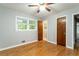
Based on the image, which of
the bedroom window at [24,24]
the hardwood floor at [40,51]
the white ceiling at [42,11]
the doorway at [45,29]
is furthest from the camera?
the doorway at [45,29]

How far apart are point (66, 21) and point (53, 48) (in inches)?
26.7

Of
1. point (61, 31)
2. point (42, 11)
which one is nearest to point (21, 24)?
point (42, 11)

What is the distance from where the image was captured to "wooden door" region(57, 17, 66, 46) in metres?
1.97

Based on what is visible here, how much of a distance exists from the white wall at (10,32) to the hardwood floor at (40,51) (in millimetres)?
148

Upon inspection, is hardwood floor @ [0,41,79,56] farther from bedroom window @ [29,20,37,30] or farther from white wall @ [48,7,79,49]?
bedroom window @ [29,20,37,30]

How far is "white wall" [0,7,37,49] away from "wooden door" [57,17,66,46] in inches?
24.4

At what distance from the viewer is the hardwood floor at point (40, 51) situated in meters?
1.85

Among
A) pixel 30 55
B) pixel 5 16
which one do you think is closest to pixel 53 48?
pixel 30 55

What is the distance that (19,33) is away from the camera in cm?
212

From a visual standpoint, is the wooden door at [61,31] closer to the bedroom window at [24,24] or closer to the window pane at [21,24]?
the bedroom window at [24,24]

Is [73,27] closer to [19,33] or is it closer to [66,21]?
[66,21]

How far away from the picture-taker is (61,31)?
202cm

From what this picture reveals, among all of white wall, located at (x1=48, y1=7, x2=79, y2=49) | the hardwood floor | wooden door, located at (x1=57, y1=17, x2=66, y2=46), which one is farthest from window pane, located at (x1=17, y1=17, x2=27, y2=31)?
wooden door, located at (x1=57, y1=17, x2=66, y2=46)

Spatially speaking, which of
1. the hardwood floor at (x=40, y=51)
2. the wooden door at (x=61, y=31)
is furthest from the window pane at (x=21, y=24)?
the wooden door at (x=61, y=31)
